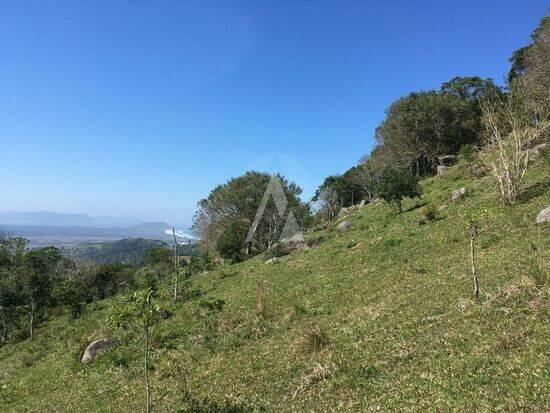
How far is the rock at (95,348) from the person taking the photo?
64.6ft

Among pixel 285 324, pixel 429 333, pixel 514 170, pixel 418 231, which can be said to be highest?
pixel 514 170

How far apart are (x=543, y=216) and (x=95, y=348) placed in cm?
2210

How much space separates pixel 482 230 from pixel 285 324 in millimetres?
12127

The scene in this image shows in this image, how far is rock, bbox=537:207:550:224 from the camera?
19.8m

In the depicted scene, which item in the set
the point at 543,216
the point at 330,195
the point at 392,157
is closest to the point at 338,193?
the point at 330,195

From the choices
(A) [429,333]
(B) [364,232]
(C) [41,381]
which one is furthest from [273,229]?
(A) [429,333]

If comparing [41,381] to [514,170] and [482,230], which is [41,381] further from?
[514,170]

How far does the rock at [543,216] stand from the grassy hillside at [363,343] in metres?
0.61

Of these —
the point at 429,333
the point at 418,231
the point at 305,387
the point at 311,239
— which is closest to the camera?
the point at 305,387

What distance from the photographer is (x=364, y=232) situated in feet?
117

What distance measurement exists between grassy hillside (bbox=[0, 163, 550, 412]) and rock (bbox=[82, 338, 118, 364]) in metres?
0.81

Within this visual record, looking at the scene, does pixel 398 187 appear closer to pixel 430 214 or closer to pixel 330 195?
pixel 430 214
